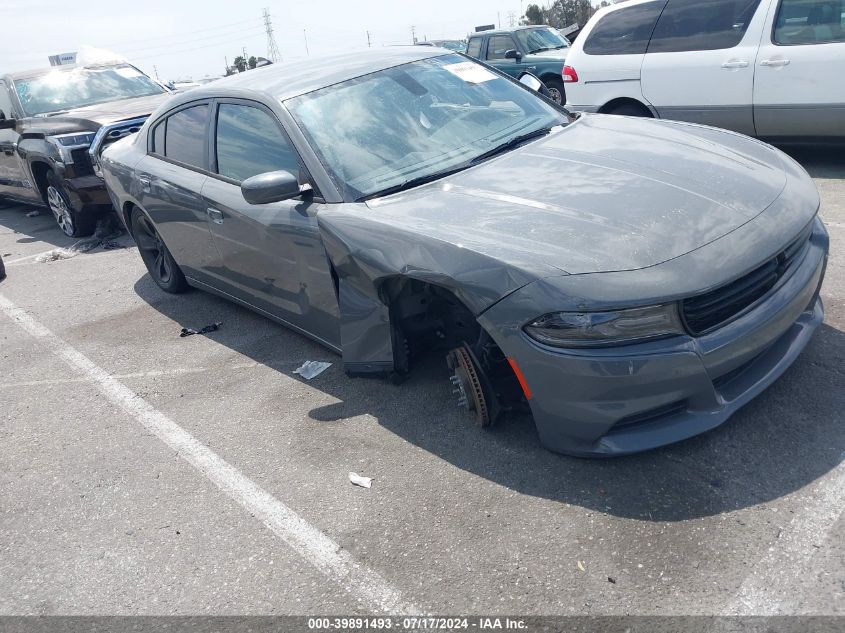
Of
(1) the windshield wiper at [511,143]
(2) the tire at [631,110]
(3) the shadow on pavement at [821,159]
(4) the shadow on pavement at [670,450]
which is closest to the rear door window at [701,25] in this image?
(2) the tire at [631,110]

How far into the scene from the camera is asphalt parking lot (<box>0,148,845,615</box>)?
95.5 inches

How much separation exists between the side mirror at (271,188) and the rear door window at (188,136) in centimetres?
123

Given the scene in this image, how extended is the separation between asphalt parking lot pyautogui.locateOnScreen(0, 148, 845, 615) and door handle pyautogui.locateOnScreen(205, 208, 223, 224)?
0.89m

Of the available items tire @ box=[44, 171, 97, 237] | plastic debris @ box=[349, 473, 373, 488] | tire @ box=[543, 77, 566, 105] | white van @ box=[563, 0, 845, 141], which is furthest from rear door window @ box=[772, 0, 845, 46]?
tire @ box=[44, 171, 97, 237]

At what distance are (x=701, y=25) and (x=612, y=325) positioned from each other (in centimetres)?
559

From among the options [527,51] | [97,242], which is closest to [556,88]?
[527,51]

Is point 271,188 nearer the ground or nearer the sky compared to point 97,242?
nearer the sky

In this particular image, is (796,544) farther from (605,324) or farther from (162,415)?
(162,415)

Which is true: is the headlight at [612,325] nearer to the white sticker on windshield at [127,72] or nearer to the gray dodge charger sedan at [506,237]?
the gray dodge charger sedan at [506,237]

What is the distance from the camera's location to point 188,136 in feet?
15.7

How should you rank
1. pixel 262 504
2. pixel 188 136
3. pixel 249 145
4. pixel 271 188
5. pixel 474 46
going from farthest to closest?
1. pixel 474 46
2. pixel 188 136
3. pixel 249 145
4. pixel 271 188
5. pixel 262 504

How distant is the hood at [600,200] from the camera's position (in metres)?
2.72

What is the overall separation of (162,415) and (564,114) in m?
2.89

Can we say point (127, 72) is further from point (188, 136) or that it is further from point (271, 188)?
point (271, 188)
